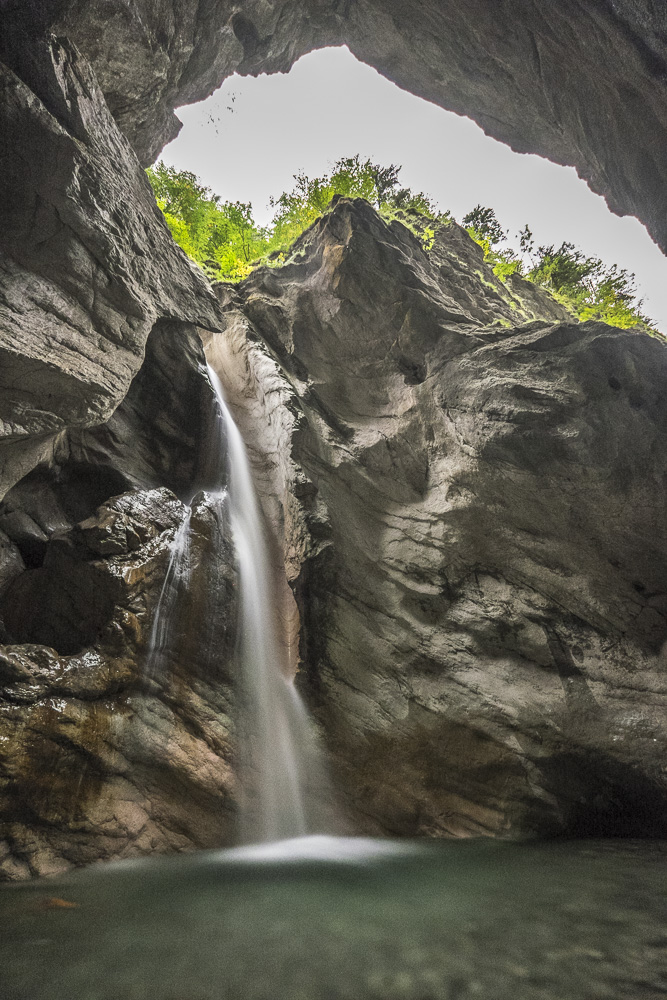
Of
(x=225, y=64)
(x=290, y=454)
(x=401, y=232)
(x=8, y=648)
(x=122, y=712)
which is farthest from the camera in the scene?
(x=401, y=232)

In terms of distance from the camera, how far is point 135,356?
21.8 feet

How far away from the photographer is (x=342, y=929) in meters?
3.60

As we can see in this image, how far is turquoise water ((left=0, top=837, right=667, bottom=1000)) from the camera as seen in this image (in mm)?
2840

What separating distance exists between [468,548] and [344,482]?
8.04 ft

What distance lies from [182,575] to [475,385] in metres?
6.01

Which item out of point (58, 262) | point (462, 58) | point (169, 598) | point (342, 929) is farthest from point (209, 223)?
point (342, 929)

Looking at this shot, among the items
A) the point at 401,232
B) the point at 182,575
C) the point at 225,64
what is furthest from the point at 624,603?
the point at 225,64

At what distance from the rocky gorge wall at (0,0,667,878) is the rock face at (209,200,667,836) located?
42mm

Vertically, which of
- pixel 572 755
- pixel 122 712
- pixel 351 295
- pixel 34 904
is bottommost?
pixel 34 904

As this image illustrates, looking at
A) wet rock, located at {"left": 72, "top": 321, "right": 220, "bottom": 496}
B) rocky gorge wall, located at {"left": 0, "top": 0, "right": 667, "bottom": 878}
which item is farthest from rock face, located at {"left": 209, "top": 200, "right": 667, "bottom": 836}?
wet rock, located at {"left": 72, "top": 321, "right": 220, "bottom": 496}

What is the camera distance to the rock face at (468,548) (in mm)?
6453

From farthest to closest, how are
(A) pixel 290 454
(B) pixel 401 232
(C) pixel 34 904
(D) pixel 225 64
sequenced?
(B) pixel 401 232, (D) pixel 225 64, (A) pixel 290 454, (C) pixel 34 904

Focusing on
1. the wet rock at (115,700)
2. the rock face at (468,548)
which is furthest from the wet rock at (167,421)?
the wet rock at (115,700)

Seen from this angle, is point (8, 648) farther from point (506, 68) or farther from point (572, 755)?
point (506, 68)
